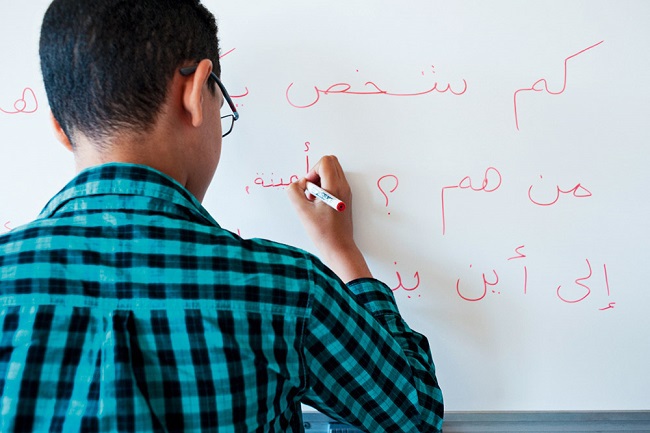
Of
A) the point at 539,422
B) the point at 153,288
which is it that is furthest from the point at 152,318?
the point at 539,422

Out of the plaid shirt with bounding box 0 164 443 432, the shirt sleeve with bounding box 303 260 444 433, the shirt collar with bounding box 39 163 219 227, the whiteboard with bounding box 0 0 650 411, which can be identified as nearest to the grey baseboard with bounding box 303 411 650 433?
the whiteboard with bounding box 0 0 650 411

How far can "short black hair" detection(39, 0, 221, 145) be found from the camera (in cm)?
42

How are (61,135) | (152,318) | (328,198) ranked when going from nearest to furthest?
(152,318), (61,135), (328,198)

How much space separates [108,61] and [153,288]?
0.20 m

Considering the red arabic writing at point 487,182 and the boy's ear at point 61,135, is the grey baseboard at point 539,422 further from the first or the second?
the boy's ear at point 61,135

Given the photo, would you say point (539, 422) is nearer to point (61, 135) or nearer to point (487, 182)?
point (487, 182)

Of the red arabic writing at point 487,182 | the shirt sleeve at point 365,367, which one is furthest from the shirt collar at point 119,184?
the red arabic writing at point 487,182

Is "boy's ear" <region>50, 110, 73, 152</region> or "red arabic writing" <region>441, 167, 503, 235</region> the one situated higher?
"boy's ear" <region>50, 110, 73, 152</region>

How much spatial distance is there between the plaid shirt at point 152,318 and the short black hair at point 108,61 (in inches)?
2.0

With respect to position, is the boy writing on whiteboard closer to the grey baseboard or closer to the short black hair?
the short black hair

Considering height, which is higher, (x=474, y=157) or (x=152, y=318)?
(x=474, y=157)

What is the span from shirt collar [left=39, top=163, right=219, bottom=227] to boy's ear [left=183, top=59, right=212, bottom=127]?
68 millimetres

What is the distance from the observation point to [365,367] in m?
0.48

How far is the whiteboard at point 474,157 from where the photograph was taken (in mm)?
658
